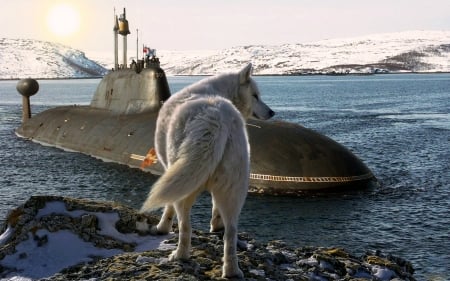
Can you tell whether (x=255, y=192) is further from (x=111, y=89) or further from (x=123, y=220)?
(x=111, y=89)

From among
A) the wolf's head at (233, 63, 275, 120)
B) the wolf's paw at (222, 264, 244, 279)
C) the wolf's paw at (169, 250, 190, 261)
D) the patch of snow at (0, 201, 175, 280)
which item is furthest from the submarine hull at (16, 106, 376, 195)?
the wolf's paw at (222, 264, 244, 279)

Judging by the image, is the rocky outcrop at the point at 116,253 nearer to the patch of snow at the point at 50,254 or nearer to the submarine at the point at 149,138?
the patch of snow at the point at 50,254

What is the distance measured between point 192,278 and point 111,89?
3405 cm

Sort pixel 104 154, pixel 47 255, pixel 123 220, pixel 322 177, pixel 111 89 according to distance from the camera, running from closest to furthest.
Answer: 1. pixel 47 255
2. pixel 123 220
3. pixel 322 177
4. pixel 104 154
5. pixel 111 89

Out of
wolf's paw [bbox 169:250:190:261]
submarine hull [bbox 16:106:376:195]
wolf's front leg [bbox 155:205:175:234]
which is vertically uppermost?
wolf's paw [bbox 169:250:190:261]

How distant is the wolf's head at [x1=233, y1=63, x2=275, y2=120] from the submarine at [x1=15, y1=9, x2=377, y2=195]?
1665 cm

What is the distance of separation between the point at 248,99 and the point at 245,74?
1.34 ft

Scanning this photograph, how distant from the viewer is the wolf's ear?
→ 8.06 metres

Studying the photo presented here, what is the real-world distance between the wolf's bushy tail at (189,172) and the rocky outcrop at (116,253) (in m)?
1.62

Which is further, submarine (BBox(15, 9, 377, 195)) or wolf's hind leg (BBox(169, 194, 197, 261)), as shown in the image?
submarine (BBox(15, 9, 377, 195))

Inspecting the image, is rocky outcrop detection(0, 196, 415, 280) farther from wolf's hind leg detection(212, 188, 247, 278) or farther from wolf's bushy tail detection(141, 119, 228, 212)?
wolf's bushy tail detection(141, 119, 228, 212)

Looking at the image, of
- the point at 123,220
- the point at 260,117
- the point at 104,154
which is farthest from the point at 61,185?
the point at 260,117

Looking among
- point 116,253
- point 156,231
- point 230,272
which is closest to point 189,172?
point 230,272

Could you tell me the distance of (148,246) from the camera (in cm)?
927
